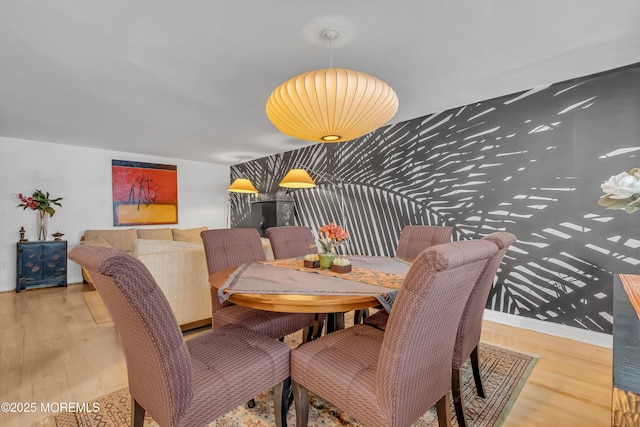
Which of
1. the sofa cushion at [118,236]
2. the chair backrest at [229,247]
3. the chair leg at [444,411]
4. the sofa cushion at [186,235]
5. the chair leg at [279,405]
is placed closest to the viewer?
the chair leg at [444,411]

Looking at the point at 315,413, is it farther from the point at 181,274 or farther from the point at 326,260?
the point at 181,274

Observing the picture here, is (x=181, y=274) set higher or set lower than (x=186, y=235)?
lower

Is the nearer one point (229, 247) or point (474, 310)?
point (474, 310)

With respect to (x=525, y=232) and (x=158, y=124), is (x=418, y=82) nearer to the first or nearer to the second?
(x=525, y=232)

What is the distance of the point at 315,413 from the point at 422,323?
1.03 metres

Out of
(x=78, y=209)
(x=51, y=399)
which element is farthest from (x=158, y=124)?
(x=51, y=399)

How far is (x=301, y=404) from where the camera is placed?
1259 mm

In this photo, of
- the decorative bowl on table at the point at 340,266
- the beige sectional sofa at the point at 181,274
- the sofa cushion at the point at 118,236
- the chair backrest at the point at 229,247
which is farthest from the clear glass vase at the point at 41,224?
the decorative bowl on table at the point at 340,266

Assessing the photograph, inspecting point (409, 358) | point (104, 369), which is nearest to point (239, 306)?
point (104, 369)

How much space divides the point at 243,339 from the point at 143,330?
1.77 ft

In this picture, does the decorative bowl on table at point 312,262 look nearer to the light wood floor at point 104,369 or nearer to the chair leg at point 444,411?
the chair leg at point 444,411

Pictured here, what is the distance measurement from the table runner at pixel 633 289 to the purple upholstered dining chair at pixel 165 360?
1.32 metres

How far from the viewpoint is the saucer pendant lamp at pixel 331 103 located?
4.86 feet

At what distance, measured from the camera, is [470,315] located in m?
1.46
